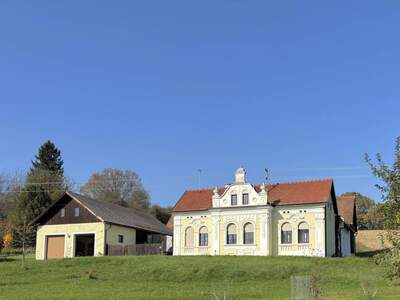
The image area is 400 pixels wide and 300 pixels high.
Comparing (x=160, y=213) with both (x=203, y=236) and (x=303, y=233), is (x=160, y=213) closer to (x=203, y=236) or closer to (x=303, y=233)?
(x=203, y=236)

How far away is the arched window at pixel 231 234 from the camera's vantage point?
168 ft

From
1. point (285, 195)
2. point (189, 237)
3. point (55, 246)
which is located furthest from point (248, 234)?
point (55, 246)

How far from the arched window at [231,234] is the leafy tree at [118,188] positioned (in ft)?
132

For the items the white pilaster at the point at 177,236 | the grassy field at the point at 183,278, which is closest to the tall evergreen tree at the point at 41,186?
the white pilaster at the point at 177,236

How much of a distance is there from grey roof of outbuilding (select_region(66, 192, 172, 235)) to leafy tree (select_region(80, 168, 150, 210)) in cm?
2288

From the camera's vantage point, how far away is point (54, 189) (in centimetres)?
8375

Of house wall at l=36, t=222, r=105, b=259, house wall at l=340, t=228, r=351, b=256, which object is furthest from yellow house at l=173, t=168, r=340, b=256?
house wall at l=36, t=222, r=105, b=259

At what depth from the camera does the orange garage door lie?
56.0 metres

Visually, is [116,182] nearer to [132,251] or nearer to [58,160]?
[58,160]

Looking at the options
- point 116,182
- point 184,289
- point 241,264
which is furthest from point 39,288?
point 116,182

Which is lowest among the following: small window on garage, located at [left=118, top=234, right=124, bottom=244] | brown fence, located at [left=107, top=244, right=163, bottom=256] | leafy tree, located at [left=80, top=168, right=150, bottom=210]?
brown fence, located at [left=107, top=244, right=163, bottom=256]

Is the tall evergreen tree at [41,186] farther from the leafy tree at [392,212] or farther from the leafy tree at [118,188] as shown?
the leafy tree at [392,212]

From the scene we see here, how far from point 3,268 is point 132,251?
14.6m

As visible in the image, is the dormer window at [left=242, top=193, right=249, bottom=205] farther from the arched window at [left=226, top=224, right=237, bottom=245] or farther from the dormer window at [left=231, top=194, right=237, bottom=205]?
the arched window at [left=226, top=224, right=237, bottom=245]
